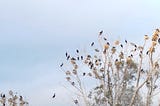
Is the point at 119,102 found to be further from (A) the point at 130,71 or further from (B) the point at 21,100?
(B) the point at 21,100

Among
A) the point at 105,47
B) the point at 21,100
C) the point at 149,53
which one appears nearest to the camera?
the point at 149,53

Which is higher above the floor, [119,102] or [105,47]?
[105,47]

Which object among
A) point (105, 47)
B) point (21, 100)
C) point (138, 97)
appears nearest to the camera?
point (105, 47)

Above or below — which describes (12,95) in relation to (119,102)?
above

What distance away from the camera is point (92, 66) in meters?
9.89

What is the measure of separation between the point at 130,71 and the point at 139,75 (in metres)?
1.58

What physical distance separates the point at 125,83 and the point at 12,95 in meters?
3.15

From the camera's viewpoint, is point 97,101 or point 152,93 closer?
point 152,93

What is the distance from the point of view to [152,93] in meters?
9.31

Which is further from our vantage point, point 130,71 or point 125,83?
point 130,71

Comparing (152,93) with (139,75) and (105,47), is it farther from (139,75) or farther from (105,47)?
(105,47)

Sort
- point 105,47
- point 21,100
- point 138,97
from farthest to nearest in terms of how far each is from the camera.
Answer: point 21,100 < point 138,97 < point 105,47

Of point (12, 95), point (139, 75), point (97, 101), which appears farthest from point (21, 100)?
point (139, 75)

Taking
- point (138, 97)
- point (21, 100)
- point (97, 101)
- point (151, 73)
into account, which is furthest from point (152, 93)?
point (21, 100)
